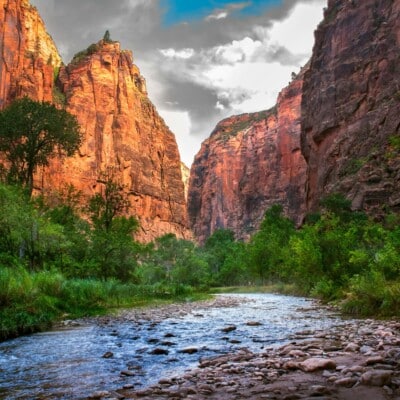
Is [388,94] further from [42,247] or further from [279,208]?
[42,247]

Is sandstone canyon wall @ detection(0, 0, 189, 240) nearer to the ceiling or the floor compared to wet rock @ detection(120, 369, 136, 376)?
nearer to the ceiling

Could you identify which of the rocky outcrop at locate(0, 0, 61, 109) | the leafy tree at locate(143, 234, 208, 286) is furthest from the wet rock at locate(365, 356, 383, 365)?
the rocky outcrop at locate(0, 0, 61, 109)

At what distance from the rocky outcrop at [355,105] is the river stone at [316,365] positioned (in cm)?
5225

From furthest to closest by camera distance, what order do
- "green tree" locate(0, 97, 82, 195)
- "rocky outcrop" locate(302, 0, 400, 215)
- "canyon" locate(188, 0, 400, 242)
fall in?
"rocky outcrop" locate(302, 0, 400, 215)
"canyon" locate(188, 0, 400, 242)
"green tree" locate(0, 97, 82, 195)

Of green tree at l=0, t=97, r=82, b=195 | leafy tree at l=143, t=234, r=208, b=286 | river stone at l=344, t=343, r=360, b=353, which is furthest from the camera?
leafy tree at l=143, t=234, r=208, b=286

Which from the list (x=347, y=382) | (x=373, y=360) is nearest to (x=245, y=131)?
(x=373, y=360)

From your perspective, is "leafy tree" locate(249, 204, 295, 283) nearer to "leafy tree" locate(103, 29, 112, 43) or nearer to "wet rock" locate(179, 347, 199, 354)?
"wet rock" locate(179, 347, 199, 354)

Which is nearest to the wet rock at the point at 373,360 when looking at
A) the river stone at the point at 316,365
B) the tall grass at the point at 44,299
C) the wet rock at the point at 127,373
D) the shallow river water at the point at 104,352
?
the river stone at the point at 316,365

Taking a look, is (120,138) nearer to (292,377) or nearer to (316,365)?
(316,365)

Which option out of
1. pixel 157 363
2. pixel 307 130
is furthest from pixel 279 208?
pixel 157 363

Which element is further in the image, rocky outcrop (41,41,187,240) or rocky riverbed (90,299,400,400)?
rocky outcrop (41,41,187,240)

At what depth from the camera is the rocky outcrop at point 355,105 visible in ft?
194

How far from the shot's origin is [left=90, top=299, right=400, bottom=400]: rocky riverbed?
4809 mm

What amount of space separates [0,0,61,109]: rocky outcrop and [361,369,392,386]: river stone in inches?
3590
